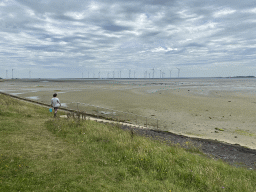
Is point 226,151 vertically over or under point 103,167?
under

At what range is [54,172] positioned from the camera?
21.6 feet

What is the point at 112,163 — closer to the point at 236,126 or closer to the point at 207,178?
the point at 207,178

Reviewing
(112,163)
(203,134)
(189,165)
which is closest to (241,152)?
(203,134)

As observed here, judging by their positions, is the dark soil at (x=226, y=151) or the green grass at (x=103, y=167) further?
the dark soil at (x=226, y=151)

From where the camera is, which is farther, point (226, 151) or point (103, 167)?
point (226, 151)

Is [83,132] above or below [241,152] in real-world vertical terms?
above

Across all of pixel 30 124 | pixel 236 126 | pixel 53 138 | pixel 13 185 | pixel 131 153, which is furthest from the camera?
pixel 236 126

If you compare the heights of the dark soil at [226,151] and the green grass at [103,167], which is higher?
the green grass at [103,167]

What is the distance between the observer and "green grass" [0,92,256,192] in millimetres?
6035

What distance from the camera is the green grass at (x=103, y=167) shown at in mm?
6035

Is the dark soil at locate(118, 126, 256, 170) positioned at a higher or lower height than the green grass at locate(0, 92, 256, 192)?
lower

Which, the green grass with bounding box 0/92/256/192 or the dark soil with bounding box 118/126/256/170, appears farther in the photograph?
the dark soil with bounding box 118/126/256/170

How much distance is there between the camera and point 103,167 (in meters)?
7.21

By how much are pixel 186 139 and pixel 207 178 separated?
6.63 m
